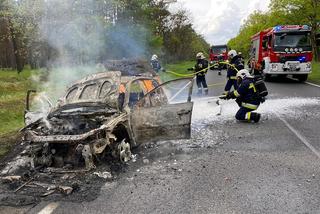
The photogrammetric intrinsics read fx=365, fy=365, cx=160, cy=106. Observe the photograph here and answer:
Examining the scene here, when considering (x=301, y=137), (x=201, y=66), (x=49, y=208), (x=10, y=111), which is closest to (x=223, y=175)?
(x=49, y=208)

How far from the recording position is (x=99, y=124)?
6.04 metres

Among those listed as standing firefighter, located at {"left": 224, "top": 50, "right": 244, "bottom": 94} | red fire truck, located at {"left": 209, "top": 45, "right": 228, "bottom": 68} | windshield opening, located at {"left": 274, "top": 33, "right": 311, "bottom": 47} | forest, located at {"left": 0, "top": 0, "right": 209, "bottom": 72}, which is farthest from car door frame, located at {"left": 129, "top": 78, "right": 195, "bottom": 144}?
red fire truck, located at {"left": 209, "top": 45, "right": 228, "bottom": 68}

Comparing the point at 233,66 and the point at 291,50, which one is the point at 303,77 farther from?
the point at 233,66

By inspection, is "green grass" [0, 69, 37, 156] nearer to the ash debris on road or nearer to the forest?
the forest

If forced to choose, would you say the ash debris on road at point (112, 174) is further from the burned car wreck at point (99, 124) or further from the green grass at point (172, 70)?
the green grass at point (172, 70)

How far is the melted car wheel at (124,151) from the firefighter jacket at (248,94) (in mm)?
3813

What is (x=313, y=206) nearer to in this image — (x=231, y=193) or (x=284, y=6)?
(x=231, y=193)

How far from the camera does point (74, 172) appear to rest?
5.62 m

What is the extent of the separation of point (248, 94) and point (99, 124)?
14.8 ft

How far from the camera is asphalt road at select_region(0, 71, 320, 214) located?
14.2 ft

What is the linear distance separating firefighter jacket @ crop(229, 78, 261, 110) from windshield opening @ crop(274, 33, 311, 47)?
30.7ft

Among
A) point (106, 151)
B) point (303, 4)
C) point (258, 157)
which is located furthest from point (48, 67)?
point (303, 4)

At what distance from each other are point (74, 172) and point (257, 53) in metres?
18.2

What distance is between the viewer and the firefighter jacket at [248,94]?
9.05 m
